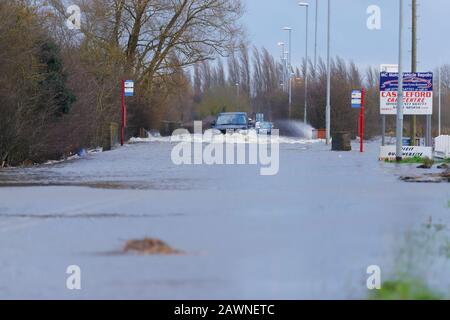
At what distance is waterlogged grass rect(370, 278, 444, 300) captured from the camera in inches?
350

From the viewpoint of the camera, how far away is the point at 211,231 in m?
13.1

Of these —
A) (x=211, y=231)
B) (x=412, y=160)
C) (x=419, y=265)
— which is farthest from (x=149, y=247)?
(x=412, y=160)


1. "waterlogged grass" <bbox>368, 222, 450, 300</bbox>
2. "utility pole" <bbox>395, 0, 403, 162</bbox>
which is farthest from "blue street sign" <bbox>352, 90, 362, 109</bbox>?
"waterlogged grass" <bbox>368, 222, 450, 300</bbox>

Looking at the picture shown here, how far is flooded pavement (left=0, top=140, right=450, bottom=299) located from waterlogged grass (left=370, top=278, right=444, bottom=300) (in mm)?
195

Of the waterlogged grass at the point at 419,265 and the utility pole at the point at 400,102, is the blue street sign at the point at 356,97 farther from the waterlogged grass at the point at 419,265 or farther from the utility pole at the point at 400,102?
the waterlogged grass at the point at 419,265

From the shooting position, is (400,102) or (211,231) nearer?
(211,231)

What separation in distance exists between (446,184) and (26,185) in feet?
29.8

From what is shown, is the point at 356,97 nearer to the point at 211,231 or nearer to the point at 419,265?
the point at 211,231

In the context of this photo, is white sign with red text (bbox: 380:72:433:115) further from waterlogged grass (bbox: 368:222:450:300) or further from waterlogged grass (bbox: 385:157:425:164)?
waterlogged grass (bbox: 368:222:450:300)

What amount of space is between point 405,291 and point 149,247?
3.31 m

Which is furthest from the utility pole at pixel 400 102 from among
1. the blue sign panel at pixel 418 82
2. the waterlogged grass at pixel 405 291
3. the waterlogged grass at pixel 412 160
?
the waterlogged grass at pixel 405 291

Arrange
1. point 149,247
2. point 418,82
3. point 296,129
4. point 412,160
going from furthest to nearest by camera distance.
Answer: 1. point 296,129
2. point 418,82
3. point 412,160
4. point 149,247
